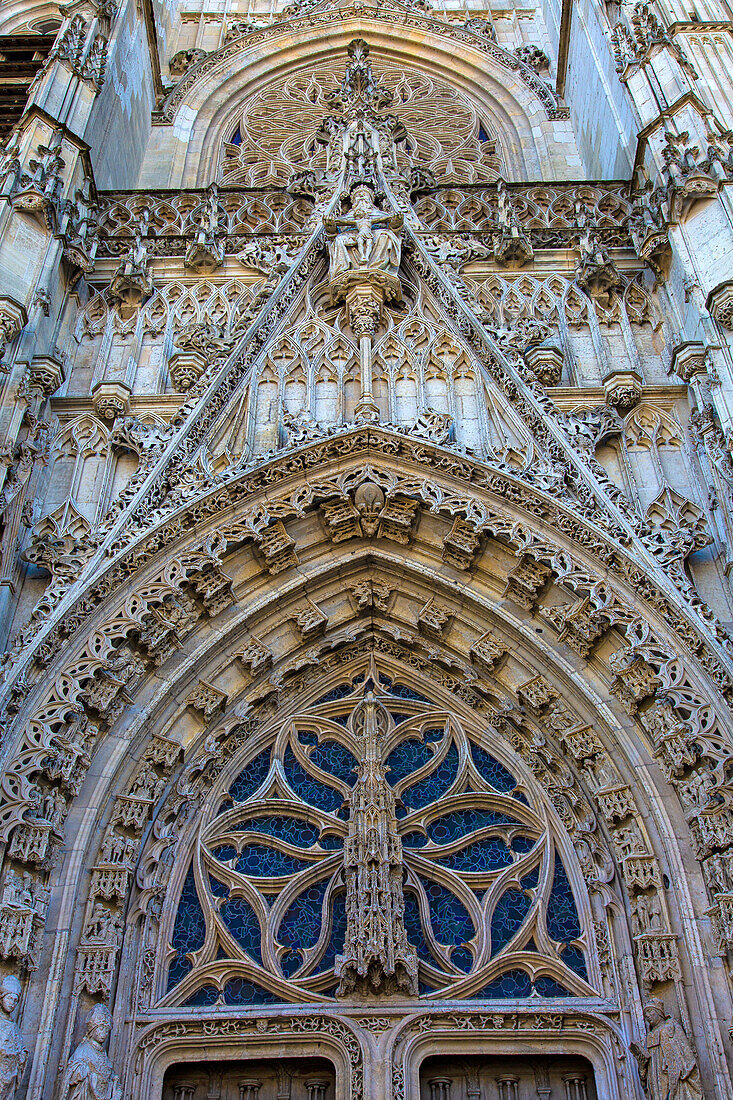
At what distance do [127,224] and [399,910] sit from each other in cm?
929

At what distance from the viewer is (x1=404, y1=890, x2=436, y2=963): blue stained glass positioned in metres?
8.45

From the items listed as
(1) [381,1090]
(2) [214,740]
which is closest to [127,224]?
(2) [214,740]

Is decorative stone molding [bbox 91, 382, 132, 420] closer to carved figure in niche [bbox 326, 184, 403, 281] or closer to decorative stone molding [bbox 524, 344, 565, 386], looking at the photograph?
carved figure in niche [bbox 326, 184, 403, 281]

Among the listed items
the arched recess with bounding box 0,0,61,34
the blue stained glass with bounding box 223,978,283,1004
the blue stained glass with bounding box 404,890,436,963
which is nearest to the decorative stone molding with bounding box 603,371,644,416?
the blue stained glass with bounding box 404,890,436,963

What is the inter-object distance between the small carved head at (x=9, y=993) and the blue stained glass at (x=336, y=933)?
221 cm

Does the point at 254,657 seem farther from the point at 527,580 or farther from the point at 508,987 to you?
the point at 508,987

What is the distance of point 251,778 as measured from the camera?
9641mm

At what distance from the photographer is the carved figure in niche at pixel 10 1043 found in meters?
6.86

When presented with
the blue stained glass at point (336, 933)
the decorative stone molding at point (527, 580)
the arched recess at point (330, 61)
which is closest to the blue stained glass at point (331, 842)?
the blue stained glass at point (336, 933)

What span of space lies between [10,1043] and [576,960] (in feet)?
13.4

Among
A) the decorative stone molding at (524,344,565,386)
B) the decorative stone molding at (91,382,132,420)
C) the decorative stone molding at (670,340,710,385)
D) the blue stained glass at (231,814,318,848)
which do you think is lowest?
the blue stained glass at (231,814,318,848)

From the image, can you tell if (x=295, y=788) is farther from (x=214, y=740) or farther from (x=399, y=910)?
(x=399, y=910)

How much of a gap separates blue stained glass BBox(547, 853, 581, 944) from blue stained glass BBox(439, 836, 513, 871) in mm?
418

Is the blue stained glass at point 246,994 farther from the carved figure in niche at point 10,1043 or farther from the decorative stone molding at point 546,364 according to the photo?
the decorative stone molding at point 546,364
